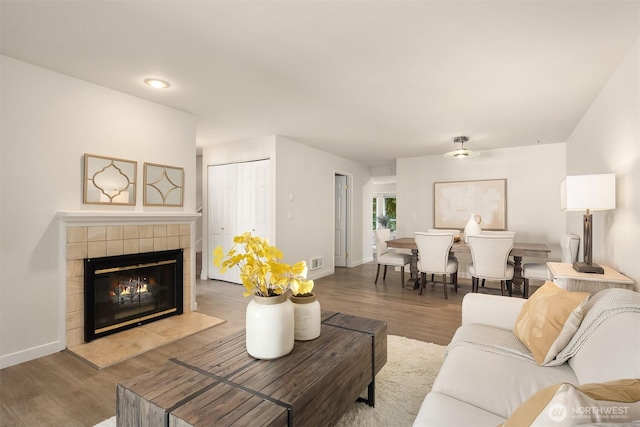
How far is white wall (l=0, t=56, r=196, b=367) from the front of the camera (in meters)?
2.46

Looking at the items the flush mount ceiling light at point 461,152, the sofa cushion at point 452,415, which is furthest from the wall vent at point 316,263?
the sofa cushion at point 452,415

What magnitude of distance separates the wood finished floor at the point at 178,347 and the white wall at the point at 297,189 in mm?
714

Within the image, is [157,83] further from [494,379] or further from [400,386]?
[494,379]

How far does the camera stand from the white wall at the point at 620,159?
7.09ft

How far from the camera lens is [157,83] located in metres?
2.89

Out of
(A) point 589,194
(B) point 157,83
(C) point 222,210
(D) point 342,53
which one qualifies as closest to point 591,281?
(A) point 589,194

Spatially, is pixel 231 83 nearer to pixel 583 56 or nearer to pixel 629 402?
A: pixel 583 56

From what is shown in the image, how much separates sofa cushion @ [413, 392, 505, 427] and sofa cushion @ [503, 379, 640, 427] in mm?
392

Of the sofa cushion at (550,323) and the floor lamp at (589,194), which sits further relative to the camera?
the floor lamp at (589,194)

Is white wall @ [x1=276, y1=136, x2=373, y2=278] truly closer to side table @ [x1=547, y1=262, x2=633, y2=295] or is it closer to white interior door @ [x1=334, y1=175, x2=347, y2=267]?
white interior door @ [x1=334, y1=175, x2=347, y2=267]

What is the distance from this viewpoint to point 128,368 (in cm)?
238

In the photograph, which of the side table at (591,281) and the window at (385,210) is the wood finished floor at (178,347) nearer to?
the side table at (591,281)

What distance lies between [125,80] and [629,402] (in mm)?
3624

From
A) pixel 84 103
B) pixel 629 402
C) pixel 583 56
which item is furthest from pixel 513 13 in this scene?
pixel 84 103
